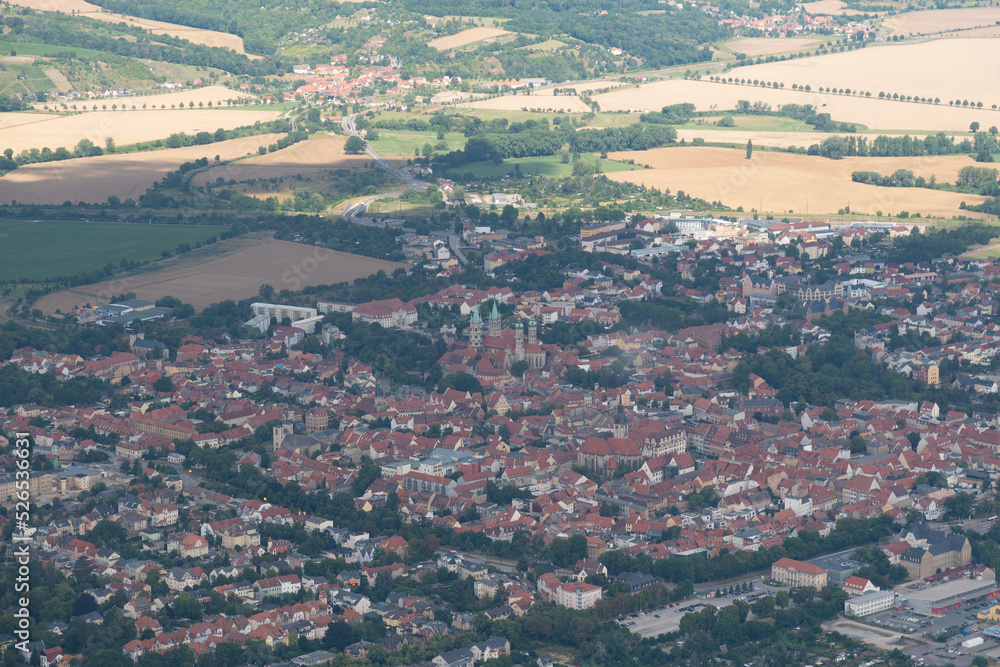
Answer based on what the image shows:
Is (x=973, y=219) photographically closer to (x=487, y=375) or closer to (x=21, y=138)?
(x=487, y=375)

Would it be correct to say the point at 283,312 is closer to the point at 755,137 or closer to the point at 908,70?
the point at 755,137

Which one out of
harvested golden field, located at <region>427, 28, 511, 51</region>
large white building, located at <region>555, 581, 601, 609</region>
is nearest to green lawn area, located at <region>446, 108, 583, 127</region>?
harvested golden field, located at <region>427, 28, 511, 51</region>

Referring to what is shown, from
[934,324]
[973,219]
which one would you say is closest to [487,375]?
[934,324]

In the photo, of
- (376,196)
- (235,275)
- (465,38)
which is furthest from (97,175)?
(465,38)

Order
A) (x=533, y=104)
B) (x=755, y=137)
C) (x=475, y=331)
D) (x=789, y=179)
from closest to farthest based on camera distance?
1. (x=475, y=331)
2. (x=789, y=179)
3. (x=755, y=137)
4. (x=533, y=104)

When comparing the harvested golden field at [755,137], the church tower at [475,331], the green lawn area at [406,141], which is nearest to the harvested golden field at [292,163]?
the green lawn area at [406,141]

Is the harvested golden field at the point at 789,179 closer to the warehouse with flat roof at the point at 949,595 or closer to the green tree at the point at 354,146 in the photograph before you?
the green tree at the point at 354,146

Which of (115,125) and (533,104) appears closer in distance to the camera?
(115,125)
